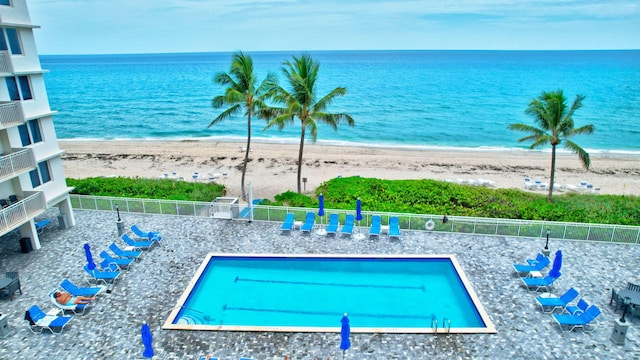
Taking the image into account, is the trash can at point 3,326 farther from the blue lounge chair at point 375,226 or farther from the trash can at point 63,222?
the blue lounge chair at point 375,226

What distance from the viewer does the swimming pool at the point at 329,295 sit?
14.0 meters

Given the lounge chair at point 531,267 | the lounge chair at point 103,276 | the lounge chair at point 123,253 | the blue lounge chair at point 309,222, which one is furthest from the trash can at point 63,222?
the lounge chair at point 531,267

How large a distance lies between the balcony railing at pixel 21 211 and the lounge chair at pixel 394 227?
1509 centimetres

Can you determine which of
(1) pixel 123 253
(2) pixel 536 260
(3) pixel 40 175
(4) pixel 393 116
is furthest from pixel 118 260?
(4) pixel 393 116

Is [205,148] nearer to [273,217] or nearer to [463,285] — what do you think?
[273,217]

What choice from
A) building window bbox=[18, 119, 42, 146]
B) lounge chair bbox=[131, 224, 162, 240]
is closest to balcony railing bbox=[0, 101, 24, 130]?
building window bbox=[18, 119, 42, 146]

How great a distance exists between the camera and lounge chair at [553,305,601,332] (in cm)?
1294

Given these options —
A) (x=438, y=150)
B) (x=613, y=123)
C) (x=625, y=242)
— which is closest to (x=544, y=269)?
(x=625, y=242)

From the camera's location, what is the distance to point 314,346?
12.6m

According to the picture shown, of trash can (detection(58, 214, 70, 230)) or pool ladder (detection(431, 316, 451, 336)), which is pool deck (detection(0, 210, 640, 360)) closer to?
pool ladder (detection(431, 316, 451, 336))

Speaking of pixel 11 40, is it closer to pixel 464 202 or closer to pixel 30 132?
pixel 30 132

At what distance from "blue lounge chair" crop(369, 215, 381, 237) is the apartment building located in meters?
14.2

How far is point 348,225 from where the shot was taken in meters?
20.1

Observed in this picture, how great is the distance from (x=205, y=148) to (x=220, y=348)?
3745cm
